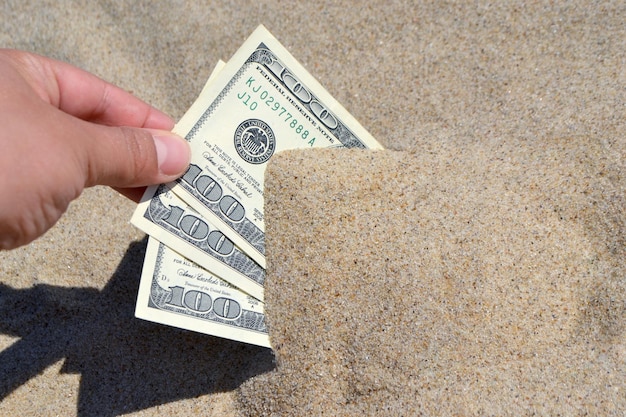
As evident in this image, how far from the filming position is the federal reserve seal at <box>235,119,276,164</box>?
1.42 metres

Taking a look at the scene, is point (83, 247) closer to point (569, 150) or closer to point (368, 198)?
point (368, 198)

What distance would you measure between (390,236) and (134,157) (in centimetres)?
66

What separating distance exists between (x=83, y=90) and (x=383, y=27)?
3.10 feet

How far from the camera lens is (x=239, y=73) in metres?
1.44

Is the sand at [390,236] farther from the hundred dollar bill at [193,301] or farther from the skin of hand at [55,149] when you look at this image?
the skin of hand at [55,149]

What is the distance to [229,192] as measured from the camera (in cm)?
140

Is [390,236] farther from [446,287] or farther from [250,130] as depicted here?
[250,130]

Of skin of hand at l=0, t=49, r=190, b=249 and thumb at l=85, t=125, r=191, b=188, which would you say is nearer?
skin of hand at l=0, t=49, r=190, b=249

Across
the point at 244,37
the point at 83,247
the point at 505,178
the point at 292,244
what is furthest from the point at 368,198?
the point at 83,247

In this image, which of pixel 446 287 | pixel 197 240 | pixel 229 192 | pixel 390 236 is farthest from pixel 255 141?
pixel 446 287

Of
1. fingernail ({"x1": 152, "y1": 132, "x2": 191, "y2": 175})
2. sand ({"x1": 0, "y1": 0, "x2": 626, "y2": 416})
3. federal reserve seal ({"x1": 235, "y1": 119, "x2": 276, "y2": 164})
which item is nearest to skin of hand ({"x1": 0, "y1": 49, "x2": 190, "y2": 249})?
fingernail ({"x1": 152, "y1": 132, "x2": 191, "y2": 175})

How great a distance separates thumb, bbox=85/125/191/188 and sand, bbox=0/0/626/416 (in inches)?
10.5

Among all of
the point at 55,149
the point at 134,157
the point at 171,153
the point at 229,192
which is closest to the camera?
the point at 55,149

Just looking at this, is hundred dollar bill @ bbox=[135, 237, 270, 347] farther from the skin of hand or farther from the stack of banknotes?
the skin of hand
